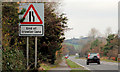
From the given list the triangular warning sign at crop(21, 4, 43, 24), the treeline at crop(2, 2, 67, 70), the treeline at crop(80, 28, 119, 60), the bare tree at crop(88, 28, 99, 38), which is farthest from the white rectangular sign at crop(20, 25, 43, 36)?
the bare tree at crop(88, 28, 99, 38)

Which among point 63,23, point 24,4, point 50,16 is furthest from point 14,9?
point 63,23

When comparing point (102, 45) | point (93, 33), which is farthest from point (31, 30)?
point (93, 33)

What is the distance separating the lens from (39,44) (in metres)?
16.2

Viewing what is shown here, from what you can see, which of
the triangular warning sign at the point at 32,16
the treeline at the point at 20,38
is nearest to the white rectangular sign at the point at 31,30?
the triangular warning sign at the point at 32,16

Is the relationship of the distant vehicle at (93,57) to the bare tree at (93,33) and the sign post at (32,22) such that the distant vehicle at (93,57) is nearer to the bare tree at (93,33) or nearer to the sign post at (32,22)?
the sign post at (32,22)

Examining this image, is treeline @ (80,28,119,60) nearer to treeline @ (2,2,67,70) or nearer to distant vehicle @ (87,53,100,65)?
distant vehicle @ (87,53,100,65)

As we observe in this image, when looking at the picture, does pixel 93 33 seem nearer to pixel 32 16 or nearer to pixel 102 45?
pixel 102 45

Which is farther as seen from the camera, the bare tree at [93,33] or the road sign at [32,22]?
the bare tree at [93,33]

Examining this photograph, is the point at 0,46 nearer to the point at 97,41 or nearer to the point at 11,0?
the point at 11,0

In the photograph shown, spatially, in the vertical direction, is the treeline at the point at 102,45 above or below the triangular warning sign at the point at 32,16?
below

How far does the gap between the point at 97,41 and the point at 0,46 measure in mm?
100390

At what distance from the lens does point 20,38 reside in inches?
528

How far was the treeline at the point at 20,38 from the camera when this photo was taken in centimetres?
1004

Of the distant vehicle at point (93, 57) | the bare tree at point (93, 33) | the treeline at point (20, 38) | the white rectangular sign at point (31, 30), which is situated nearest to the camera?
the white rectangular sign at point (31, 30)
